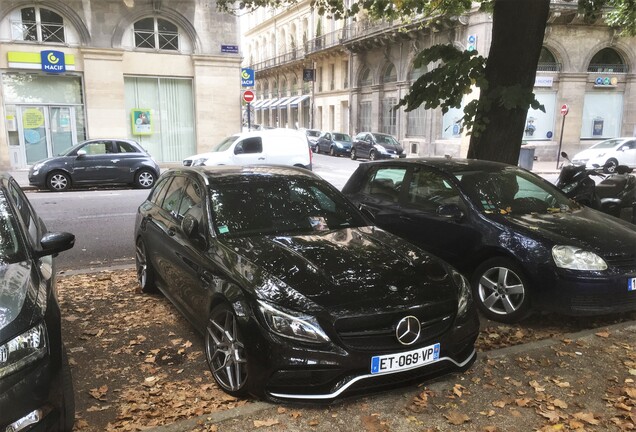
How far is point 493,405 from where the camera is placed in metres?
3.60

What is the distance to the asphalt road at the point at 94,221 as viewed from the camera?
791 cm

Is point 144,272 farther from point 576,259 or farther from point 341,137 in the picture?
point 341,137

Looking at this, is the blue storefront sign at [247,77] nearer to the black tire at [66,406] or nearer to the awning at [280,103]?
the black tire at [66,406]

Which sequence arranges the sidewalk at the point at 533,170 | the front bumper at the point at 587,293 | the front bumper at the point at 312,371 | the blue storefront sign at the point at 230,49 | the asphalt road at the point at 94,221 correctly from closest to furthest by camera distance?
1. the front bumper at the point at 312,371
2. the front bumper at the point at 587,293
3. the asphalt road at the point at 94,221
4. the sidewalk at the point at 533,170
5. the blue storefront sign at the point at 230,49

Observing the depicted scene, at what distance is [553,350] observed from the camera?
4.45 metres

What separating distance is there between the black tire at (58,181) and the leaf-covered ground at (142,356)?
390 inches

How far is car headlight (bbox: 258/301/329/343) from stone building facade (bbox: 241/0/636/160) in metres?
13.8

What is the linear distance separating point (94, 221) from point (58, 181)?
5305mm

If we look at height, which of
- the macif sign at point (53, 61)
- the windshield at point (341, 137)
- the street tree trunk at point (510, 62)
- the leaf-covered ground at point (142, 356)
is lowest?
the leaf-covered ground at point (142, 356)

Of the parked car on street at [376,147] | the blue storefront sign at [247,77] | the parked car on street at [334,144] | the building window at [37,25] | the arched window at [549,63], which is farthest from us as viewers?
the parked car on street at [334,144]

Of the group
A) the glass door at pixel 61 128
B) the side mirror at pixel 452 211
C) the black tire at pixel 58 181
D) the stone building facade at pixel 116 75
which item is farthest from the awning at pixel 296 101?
the side mirror at pixel 452 211

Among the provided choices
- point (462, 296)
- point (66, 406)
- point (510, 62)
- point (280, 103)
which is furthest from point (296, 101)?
point (66, 406)

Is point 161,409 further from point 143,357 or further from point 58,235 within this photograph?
point 58,235

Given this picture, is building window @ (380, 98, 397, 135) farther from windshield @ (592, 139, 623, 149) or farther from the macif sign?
the macif sign
